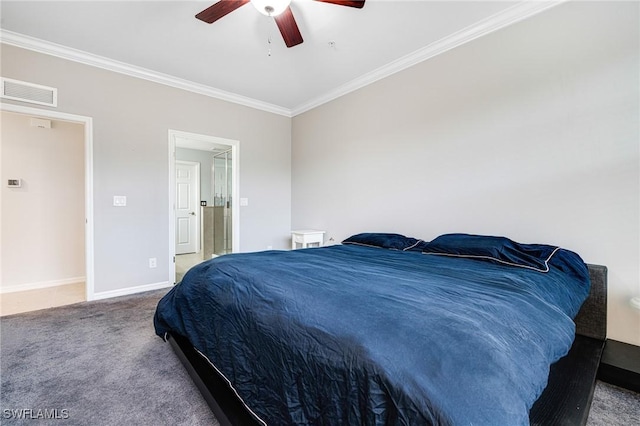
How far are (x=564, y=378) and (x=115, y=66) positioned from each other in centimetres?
494

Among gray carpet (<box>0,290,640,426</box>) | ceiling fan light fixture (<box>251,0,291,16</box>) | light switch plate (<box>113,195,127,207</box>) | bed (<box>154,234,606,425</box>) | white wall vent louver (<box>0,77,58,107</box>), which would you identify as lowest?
gray carpet (<box>0,290,640,426</box>)

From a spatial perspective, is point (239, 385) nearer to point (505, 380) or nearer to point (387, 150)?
point (505, 380)

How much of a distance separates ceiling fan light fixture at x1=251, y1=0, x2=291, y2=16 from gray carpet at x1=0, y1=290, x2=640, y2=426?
2558 millimetres

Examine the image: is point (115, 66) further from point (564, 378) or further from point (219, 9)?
point (564, 378)

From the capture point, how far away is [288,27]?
2.32 m

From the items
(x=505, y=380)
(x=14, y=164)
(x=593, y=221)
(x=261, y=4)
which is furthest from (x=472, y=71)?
(x=14, y=164)

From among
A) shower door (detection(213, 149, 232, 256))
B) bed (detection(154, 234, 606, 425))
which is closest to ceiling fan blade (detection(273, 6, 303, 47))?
bed (detection(154, 234, 606, 425))

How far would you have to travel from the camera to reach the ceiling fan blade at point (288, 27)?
2.20 meters

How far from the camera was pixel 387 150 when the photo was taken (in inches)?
140

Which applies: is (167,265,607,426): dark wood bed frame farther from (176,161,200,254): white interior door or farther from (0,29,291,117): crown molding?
(176,161,200,254): white interior door

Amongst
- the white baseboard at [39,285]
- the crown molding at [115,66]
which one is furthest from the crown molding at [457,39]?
the white baseboard at [39,285]

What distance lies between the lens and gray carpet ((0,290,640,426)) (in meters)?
1.51

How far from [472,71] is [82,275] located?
5778 millimetres

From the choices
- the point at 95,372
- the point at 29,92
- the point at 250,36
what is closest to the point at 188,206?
the point at 29,92
